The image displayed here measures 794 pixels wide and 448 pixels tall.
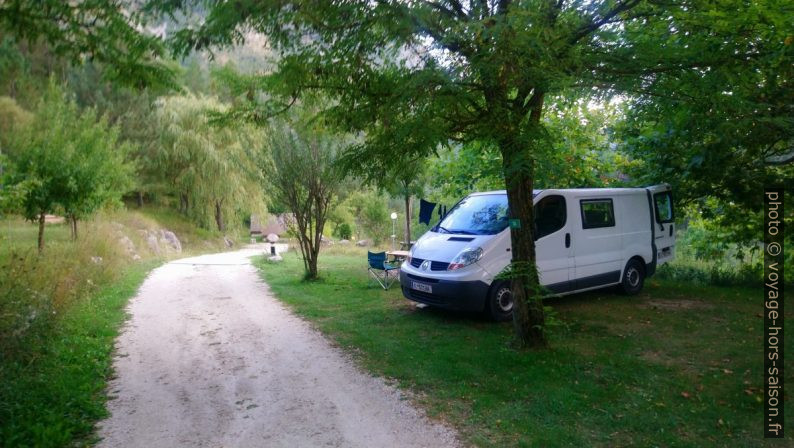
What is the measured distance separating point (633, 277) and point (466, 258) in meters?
4.33

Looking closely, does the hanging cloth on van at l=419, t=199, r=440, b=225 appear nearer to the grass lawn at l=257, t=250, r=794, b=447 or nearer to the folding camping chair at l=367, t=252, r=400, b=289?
the folding camping chair at l=367, t=252, r=400, b=289

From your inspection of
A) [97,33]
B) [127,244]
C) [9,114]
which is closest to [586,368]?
[97,33]

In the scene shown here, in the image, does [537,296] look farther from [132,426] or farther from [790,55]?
[132,426]

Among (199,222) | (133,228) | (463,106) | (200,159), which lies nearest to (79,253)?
(463,106)

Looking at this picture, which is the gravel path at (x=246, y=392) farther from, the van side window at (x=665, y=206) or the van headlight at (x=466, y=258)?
the van side window at (x=665, y=206)

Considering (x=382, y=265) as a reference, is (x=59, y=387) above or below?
below

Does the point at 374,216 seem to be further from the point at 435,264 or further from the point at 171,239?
the point at 435,264

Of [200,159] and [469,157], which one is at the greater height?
[200,159]

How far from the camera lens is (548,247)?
793 centimetres

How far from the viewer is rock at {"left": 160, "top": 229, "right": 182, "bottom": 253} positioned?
2512cm

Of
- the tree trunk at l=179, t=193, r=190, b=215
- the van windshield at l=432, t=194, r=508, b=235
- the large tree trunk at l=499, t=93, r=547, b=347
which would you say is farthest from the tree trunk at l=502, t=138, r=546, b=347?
the tree trunk at l=179, t=193, r=190, b=215

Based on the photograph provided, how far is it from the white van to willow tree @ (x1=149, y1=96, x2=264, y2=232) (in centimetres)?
2026

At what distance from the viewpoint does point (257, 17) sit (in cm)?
432

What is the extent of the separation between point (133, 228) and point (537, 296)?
22419 millimetres
